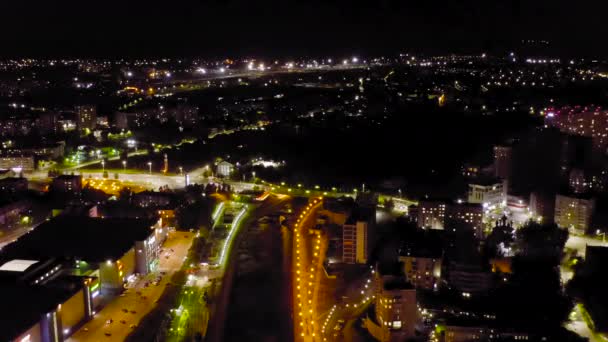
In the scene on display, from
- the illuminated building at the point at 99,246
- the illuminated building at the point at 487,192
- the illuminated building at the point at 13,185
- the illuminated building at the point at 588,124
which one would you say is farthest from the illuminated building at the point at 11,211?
the illuminated building at the point at 588,124

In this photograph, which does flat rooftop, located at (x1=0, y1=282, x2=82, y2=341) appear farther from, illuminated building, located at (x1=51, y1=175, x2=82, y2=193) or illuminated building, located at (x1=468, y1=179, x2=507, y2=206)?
illuminated building, located at (x1=468, y1=179, x2=507, y2=206)

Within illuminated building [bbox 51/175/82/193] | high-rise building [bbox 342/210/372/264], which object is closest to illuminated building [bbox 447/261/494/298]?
high-rise building [bbox 342/210/372/264]

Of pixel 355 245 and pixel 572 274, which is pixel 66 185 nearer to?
pixel 355 245

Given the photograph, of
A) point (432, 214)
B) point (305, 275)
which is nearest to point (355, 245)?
point (305, 275)

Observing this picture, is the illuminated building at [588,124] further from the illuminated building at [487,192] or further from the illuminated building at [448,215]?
the illuminated building at [448,215]

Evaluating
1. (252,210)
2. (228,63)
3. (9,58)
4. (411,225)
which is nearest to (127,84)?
(228,63)

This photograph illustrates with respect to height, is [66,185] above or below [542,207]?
above
